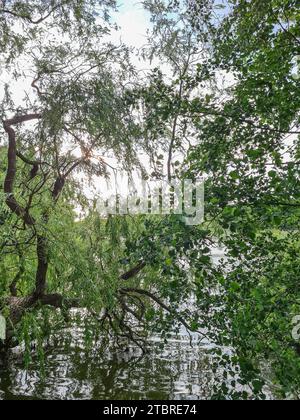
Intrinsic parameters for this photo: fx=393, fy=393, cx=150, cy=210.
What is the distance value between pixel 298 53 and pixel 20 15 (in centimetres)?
286

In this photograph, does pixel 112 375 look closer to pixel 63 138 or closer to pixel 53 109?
pixel 63 138

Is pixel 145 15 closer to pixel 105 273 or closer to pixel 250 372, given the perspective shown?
pixel 105 273

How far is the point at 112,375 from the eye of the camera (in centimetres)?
513

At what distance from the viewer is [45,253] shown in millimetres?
3689

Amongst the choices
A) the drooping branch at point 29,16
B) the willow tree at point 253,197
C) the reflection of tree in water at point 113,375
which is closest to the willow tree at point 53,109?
the drooping branch at point 29,16

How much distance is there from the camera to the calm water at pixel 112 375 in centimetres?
452

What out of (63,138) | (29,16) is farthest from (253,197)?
(29,16)

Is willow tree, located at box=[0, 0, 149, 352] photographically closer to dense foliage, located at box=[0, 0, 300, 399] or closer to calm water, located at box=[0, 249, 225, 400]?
dense foliage, located at box=[0, 0, 300, 399]

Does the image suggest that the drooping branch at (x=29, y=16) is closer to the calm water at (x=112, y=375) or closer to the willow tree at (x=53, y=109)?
the willow tree at (x=53, y=109)

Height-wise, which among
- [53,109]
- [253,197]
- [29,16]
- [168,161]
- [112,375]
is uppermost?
[29,16]

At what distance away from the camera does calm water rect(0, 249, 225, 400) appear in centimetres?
452

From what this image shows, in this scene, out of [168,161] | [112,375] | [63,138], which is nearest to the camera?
[63,138]

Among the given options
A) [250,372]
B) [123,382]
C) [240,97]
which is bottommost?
[123,382]
